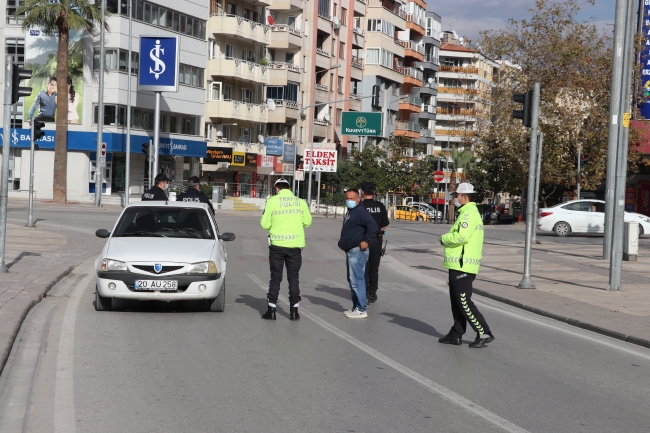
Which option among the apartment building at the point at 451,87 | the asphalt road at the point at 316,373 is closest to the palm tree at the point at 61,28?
the asphalt road at the point at 316,373

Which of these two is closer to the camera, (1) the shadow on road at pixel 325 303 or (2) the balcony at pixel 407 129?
(1) the shadow on road at pixel 325 303

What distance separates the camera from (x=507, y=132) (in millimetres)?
48062

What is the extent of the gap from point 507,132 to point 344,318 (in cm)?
3697

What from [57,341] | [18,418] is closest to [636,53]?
[57,341]

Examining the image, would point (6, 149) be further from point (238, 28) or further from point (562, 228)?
point (238, 28)

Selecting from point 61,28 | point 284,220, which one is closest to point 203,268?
point 284,220

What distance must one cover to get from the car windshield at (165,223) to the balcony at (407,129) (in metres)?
82.1

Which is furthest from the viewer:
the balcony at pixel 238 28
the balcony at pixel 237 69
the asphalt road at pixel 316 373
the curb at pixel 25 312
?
the balcony at pixel 237 69

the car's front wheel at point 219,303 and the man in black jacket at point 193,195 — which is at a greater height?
the man in black jacket at point 193,195

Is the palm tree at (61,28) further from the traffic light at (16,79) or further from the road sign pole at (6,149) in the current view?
the traffic light at (16,79)

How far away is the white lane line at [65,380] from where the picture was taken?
6.49 m

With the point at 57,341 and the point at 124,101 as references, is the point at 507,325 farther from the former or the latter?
the point at 124,101

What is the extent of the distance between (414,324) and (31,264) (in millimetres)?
8849

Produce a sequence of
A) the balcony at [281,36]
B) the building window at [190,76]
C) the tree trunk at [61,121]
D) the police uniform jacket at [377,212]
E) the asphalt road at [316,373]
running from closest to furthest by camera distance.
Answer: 1. the asphalt road at [316,373]
2. the police uniform jacket at [377,212]
3. the tree trunk at [61,121]
4. the building window at [190,76]
5. the balcony at [281,36]
